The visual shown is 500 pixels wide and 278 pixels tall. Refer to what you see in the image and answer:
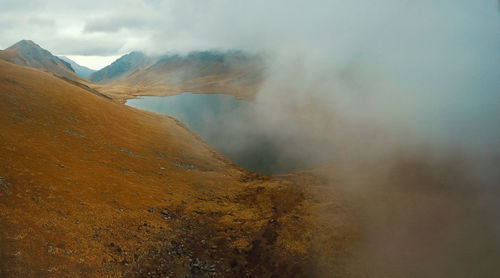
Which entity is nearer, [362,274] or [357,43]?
[362,274]

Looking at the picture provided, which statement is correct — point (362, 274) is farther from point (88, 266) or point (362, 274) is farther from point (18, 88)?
point (18, 88)

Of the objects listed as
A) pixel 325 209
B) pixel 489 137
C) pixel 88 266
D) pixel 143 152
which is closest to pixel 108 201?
pixel 88 266

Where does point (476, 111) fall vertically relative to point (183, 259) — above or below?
above

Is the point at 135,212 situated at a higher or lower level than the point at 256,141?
lower

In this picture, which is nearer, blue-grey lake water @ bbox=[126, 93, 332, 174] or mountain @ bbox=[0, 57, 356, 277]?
mountain @ bbox=[0, 57, 356, 277]

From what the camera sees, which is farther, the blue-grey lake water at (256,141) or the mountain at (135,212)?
the blue-grey lake water at (256,141)

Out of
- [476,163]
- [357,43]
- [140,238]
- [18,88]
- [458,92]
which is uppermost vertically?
[357,43]

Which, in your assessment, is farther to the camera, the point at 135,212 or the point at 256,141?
the point at 256,141

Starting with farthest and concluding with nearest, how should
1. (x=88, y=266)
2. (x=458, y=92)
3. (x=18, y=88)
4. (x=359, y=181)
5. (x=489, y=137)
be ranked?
(x=458, y=92)
(x=489, y=137)
(x=18, y=88)
(x=359, y=181)
(x=88, y=266)
